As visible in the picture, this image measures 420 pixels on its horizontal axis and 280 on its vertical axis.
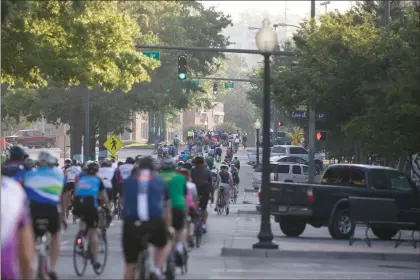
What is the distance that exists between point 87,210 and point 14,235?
10679mm

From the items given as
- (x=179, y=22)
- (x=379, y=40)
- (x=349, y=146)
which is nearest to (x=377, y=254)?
(x=379, y=40)

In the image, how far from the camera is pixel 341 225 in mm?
28719

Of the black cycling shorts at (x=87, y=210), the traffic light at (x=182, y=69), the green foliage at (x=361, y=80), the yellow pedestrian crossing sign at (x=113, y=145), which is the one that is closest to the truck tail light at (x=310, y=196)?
the green foliage at (x=361, y=80)

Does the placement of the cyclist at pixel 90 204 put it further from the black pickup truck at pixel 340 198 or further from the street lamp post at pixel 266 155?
the black pickup truck at pixel 340 198

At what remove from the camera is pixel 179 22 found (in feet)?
248

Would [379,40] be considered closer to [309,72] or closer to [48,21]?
[309,72]

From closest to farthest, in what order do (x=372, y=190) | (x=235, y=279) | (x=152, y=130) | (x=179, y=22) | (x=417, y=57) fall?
(x=235, y=279) → (x=417, y=57) → (x=372, y=190) → (x=179, y=22) → (x=152, y=130)

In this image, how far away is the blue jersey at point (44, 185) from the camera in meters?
15.1

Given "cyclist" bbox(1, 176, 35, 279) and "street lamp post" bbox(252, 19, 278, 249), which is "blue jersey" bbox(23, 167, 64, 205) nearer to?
"cyclist" bbox(1, 176, 35, 279)

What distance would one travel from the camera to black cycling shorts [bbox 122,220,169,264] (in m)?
13.0

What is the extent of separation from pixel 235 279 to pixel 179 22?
5852 cm

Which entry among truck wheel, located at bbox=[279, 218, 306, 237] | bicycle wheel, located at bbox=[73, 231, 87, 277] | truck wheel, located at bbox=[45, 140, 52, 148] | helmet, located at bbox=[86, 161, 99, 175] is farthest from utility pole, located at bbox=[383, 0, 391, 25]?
truck wheel, located at bbox=[45, 140, 52, 148]

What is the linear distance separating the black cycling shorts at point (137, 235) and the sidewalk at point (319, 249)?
32.2ft

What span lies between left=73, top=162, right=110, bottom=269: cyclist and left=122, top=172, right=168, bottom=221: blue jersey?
501 cm
